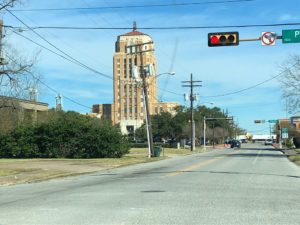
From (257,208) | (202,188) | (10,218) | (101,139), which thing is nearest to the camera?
(10,218)

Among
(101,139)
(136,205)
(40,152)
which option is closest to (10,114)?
(40,152)

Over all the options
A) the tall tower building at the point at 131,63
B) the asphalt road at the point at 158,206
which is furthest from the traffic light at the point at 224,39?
the tall tower building at the point at 131,63

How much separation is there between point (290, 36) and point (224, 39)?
297cm

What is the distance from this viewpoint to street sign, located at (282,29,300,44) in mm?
22392

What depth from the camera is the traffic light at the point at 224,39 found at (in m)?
22.4

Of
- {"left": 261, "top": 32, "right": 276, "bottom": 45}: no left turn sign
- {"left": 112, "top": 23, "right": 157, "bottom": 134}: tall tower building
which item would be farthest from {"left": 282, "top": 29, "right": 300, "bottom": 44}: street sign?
{"left": 112, "top": 23, "right": 157, "bottom": 134}: tall tower building

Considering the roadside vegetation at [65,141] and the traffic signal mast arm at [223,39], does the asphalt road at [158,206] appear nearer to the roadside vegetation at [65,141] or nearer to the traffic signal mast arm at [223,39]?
the traffic signal mast arm at [223,39]

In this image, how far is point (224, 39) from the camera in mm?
22469

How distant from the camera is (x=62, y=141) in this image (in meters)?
47.5

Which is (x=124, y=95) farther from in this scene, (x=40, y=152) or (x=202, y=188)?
(x=202, y=188)

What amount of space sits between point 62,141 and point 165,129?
233ft

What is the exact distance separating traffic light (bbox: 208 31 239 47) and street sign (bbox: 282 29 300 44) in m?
2.15

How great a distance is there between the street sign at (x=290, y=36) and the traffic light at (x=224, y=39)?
7.06 ft

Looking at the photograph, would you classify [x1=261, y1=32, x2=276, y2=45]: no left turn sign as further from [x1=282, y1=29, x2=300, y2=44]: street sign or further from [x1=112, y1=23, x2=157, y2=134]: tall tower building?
[x1=112, y1=23, x2=157, y2=134]: tall tower building
